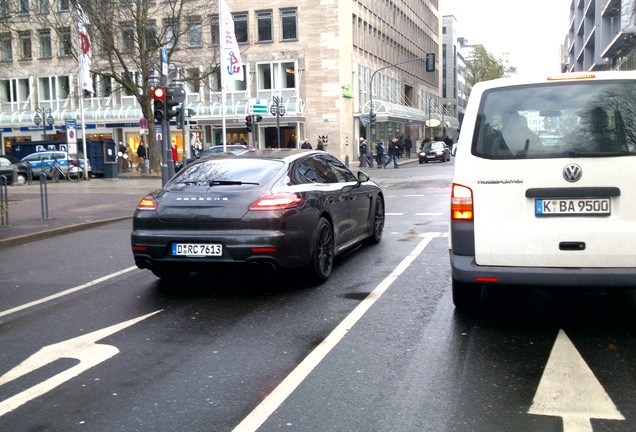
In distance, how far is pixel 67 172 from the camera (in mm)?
33094

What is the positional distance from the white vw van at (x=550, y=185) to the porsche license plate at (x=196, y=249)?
103 inches

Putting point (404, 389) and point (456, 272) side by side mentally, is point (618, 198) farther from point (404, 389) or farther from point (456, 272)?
point (404, 389)

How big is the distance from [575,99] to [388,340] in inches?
94.6

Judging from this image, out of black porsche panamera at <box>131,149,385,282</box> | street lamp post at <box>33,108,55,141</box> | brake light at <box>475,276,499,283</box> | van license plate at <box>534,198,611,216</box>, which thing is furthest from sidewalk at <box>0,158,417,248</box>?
street lamp post at <box>33,108,55,141</box>

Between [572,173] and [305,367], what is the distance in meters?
2.50

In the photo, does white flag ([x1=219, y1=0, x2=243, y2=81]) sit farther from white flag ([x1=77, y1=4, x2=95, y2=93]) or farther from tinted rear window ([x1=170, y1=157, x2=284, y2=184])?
tinted rear window ([x1=170, y1=157, x2=284, y2=184])

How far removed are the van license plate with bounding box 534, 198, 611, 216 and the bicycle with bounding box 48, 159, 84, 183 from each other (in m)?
30.6

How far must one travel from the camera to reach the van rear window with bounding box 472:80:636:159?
5184mm

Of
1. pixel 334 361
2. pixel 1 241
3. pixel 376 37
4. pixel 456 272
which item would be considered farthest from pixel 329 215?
pixel 376 37

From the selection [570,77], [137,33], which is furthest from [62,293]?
[137,33]

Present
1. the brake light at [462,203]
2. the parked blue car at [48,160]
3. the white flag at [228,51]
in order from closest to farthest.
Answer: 1. the brake light at [462,203]
2. the white flag at [228,51]
3. the parked blue car at [48,160]

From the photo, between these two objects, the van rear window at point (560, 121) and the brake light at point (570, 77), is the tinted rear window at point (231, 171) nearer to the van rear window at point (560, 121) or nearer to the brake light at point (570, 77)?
the van rear window at point (560, 121)

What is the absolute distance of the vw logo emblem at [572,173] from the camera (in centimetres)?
517

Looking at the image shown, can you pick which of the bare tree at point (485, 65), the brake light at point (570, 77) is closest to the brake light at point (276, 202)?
the brake light at point (570, 77)
